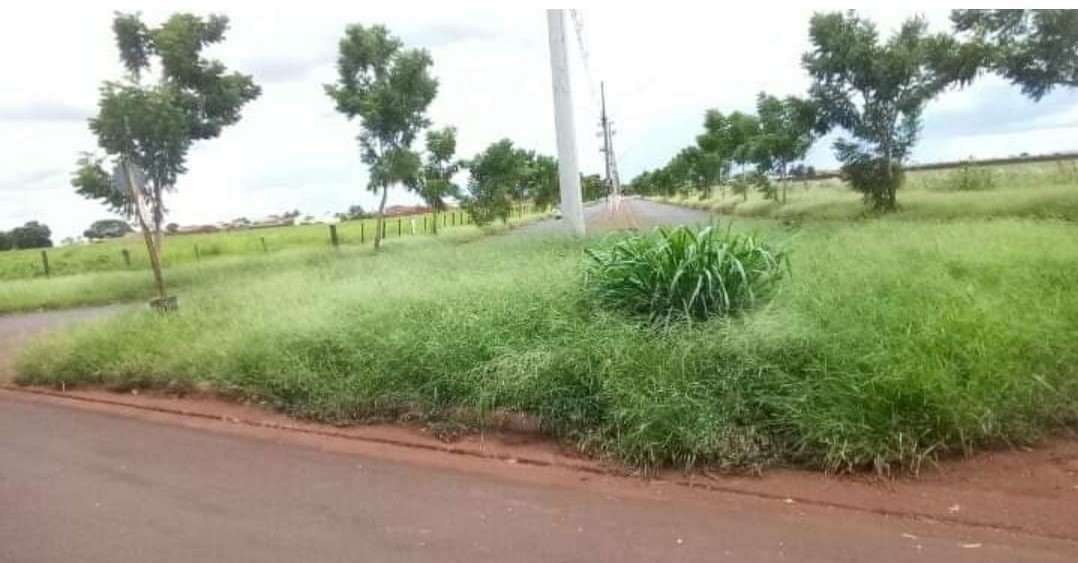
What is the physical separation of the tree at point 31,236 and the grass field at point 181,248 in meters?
0.24

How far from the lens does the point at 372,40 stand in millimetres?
11266

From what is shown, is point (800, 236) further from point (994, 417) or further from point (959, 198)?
point (994, 417)

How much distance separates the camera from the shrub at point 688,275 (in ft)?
16.3

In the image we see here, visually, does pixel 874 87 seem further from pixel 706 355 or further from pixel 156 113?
pixel 156 113

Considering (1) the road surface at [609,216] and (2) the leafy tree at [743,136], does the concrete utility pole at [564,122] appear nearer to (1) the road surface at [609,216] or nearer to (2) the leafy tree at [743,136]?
(1) the road surface at [609,216]

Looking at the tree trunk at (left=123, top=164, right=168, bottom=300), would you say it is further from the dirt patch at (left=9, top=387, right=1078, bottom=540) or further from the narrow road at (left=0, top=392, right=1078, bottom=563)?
the dirt patch at (left=9, top=387, right=1078, bottom=540)

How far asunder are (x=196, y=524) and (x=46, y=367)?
4.45 metres

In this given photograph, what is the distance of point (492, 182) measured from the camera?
11820 mm

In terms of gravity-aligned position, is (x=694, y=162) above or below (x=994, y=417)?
above

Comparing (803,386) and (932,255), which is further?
(932,255)

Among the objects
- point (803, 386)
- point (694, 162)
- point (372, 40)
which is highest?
point (372, 40)

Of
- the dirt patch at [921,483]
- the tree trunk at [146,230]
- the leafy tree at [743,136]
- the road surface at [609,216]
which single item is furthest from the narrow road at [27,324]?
the leafy tree at [743,136]

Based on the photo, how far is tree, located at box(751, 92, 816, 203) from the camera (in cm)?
880

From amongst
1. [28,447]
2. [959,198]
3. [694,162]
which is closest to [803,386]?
[28,447]
